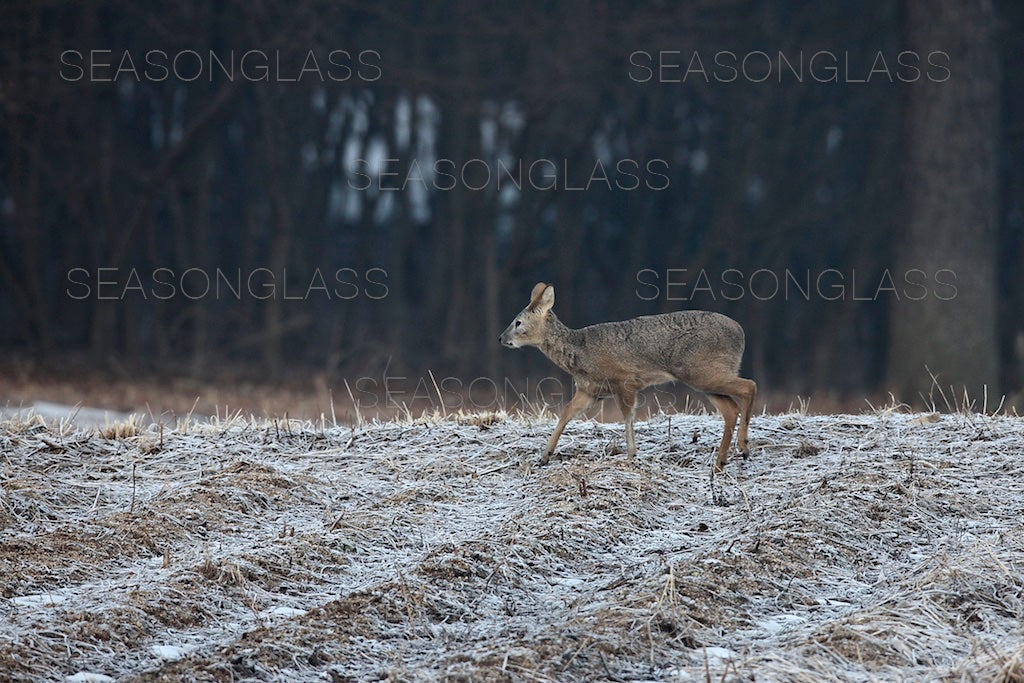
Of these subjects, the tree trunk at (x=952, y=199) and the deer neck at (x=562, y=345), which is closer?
the deer neck at (x=562, y=345)

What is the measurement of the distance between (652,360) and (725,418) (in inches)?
21.0

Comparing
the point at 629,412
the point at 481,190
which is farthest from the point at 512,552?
the point at 481,190

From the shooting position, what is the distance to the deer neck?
26.5ft

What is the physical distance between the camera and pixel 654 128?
922 inches

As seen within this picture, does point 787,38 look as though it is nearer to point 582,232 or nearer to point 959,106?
point 582,232

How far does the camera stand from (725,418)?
761 cm

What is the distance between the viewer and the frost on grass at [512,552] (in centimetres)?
496

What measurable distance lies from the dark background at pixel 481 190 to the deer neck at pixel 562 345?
35.5ft

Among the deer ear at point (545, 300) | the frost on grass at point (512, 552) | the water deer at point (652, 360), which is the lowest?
the frost on grass at point (512, 552)

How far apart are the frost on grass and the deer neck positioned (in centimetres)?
46

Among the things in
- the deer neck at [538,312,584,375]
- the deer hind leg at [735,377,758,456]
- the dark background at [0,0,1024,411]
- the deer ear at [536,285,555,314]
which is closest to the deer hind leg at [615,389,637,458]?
the deer neck at [538,312,584,375]

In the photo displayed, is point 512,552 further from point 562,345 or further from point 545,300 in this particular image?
point 545,300

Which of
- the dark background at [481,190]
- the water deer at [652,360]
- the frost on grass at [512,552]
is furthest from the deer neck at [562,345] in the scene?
the dark background at [481,190]

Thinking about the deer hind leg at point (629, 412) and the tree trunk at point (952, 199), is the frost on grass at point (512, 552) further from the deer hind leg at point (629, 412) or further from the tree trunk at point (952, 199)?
the tree trunk at point (952, 199)
